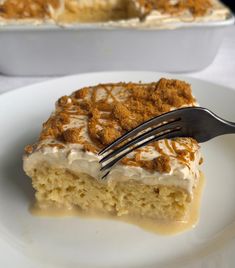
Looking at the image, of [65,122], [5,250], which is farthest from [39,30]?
[5,250]

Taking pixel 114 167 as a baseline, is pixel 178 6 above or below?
above

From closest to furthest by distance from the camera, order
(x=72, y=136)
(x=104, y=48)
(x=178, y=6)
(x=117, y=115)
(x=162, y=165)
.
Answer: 1. (x=162, y=165)
2. (x=72, y=136)
3. (x=117, y=115)
4. (x=104, y=48)
5. (x=178, y=6)

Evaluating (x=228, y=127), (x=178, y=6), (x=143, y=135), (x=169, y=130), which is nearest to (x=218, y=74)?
(x=178, y=6)

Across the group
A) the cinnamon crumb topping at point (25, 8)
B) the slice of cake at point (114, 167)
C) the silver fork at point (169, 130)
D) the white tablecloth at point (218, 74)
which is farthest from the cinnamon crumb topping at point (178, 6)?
the silver fork at point (169, 130)

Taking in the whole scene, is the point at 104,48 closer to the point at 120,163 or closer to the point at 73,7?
the point at 73,7

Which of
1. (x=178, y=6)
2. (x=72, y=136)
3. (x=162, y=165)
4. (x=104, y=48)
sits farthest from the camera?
(x=178, y=6)

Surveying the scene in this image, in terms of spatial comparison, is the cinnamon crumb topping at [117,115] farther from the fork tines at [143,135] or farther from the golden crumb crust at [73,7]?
the golden crumb crust at [73,7]
